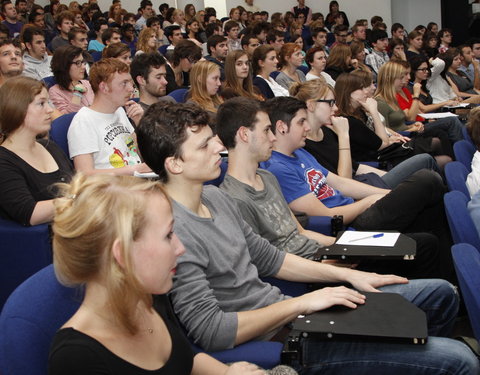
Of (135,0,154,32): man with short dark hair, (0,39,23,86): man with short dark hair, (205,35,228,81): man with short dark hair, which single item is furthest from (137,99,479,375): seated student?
(135,0,154,32): man with short dark hair

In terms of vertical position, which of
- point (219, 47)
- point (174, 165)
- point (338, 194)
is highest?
point (174, 165)

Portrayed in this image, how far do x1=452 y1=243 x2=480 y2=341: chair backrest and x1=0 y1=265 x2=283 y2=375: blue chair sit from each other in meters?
0.94

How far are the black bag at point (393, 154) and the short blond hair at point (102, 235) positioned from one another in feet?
9.42

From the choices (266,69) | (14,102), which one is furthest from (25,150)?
(266,69)

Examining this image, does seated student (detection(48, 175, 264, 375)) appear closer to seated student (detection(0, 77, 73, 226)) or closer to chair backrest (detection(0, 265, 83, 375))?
chair backrest (detection(0, 265, 83, 375))

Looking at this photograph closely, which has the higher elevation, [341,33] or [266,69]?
[266,69]

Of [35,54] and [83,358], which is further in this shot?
[35,54]

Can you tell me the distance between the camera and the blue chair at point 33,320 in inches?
42.4

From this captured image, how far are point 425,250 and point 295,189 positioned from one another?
23.9 inches

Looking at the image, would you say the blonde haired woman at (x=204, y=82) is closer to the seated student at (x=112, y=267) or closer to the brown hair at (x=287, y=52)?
the brown hair at (x=287, y=52)

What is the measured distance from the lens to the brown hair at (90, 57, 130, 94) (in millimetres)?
2947

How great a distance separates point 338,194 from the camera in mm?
2879

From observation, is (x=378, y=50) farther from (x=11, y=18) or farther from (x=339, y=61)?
(x=11, y=18)

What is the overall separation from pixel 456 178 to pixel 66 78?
2.55 metres
